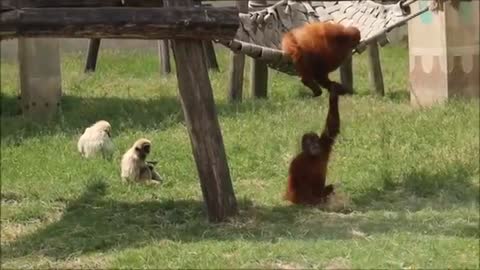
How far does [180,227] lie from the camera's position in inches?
206

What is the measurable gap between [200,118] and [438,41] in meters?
3.95

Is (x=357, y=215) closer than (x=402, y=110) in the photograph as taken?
Yes

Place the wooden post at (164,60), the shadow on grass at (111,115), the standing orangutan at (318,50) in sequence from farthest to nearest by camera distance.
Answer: the wooden post at (164,60), the shadow on grass at (111,115), the standing orangutan at (318,50)

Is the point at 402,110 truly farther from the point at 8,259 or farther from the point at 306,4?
the point at 8,259

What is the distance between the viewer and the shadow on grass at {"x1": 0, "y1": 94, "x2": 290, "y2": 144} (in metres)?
8.09

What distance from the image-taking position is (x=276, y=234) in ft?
16.4

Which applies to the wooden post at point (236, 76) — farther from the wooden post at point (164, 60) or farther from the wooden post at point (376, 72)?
the wooden post at point (164, 60)

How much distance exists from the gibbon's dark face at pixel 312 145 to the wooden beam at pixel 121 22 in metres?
0.82

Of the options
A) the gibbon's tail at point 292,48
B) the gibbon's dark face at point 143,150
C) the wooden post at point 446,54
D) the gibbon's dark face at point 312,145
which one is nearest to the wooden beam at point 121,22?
the gibbon's tail at point 292,48

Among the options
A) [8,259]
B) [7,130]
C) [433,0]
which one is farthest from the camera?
[7,130]

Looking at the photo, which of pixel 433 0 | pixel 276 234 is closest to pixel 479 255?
pixel 276 234

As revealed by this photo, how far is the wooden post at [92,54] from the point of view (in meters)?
10.5

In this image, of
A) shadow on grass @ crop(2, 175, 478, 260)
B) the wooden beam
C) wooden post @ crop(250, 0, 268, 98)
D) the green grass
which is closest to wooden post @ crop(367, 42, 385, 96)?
the green grass

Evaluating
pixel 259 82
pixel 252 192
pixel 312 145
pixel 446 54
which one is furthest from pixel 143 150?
pixel 446 54
